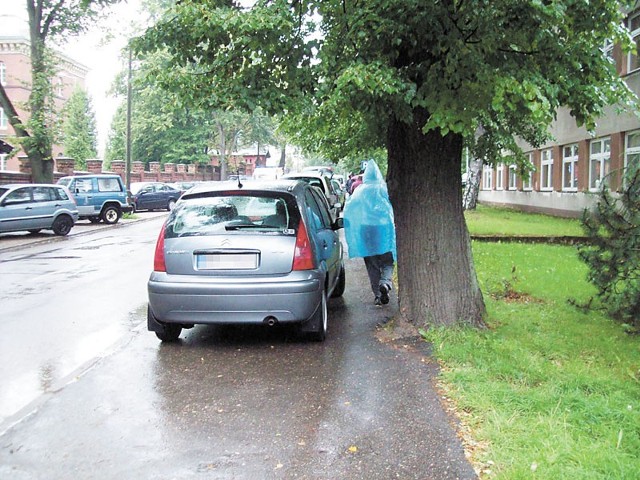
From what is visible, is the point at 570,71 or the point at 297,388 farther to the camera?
the point at 570,71

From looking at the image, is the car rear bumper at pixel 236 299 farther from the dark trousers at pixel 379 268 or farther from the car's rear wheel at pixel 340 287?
the car's rear wheel at pixel 340 287

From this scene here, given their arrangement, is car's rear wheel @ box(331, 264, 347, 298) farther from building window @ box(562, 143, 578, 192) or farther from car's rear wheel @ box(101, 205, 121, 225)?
car's rear wheel @ box(101, 205, 121, 225)

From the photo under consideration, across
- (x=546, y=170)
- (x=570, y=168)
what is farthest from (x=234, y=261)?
(x=546, y=170)

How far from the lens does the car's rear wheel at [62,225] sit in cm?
2120

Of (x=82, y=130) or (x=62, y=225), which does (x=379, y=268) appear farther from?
(x=82, y=130)

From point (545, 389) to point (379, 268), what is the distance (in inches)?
162

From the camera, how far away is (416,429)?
13.8 feet

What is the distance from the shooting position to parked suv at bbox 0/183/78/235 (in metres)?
19.8

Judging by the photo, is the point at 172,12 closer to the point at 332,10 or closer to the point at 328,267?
Answer: the point at 332,10

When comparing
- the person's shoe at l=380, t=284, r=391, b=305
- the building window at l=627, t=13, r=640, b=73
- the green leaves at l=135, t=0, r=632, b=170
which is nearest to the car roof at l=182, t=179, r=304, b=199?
Answer: the green leaves at l=135, t=0, r=632, b=170

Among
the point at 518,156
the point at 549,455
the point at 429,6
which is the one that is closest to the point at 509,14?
the point at 429,6

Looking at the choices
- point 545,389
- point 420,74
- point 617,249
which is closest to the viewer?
point 545,389

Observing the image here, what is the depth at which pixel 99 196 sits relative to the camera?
26.9 m

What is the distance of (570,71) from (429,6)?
1502 mm
